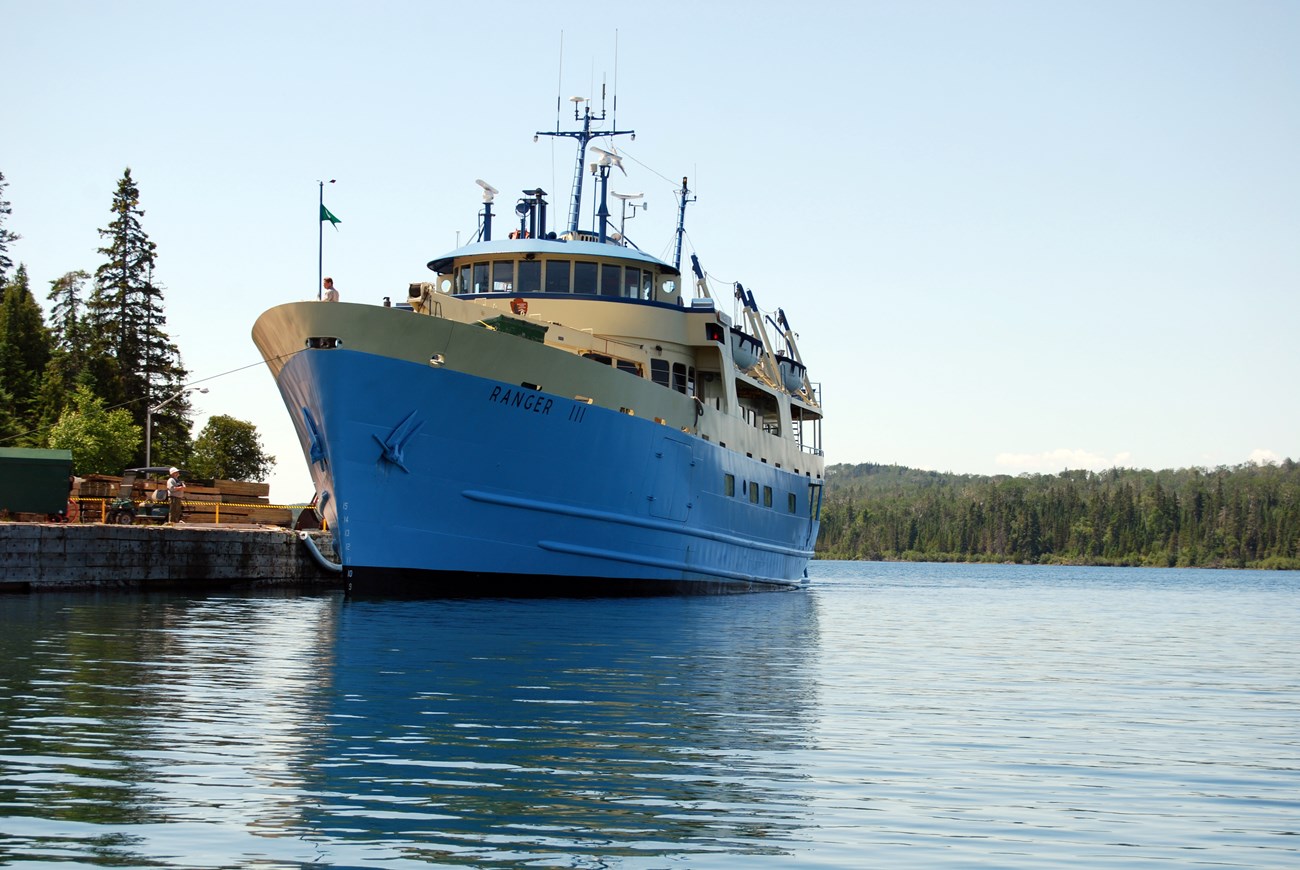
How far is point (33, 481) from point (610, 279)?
13223mm

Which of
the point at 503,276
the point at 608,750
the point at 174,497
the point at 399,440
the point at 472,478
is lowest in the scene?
the point at 608,750

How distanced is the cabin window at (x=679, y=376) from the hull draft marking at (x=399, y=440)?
903 centimetres

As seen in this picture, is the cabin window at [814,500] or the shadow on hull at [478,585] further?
the cabin window at [814,500]

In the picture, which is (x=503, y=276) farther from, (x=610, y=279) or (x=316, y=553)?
(x=316, y=553)

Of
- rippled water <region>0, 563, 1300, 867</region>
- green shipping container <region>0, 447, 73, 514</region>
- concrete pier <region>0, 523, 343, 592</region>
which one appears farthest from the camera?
green shipping container <region>0, 447, 73, 514</region>

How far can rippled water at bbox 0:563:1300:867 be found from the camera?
728 cm

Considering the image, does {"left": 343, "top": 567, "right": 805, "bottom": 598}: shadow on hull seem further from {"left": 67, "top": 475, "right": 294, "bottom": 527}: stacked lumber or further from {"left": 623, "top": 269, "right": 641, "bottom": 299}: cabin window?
{"left": 67, "top": 475, "right": 294, "bottom": 527}: stacked lumber

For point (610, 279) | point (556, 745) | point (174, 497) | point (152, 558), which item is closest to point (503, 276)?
point (610, 279)

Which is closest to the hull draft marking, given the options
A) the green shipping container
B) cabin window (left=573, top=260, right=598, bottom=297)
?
cabin window (left=573, top=260, right=598, bottom=297)

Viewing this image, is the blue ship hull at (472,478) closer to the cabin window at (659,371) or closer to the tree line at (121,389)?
the cabin window at (659,371)

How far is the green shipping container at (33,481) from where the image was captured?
95.0 ft

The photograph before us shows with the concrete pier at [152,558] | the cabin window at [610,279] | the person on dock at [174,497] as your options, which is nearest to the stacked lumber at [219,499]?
the person on dock at [174,497]

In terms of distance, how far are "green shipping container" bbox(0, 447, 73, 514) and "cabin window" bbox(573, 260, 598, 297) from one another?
456 inches

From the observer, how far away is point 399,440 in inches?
954
